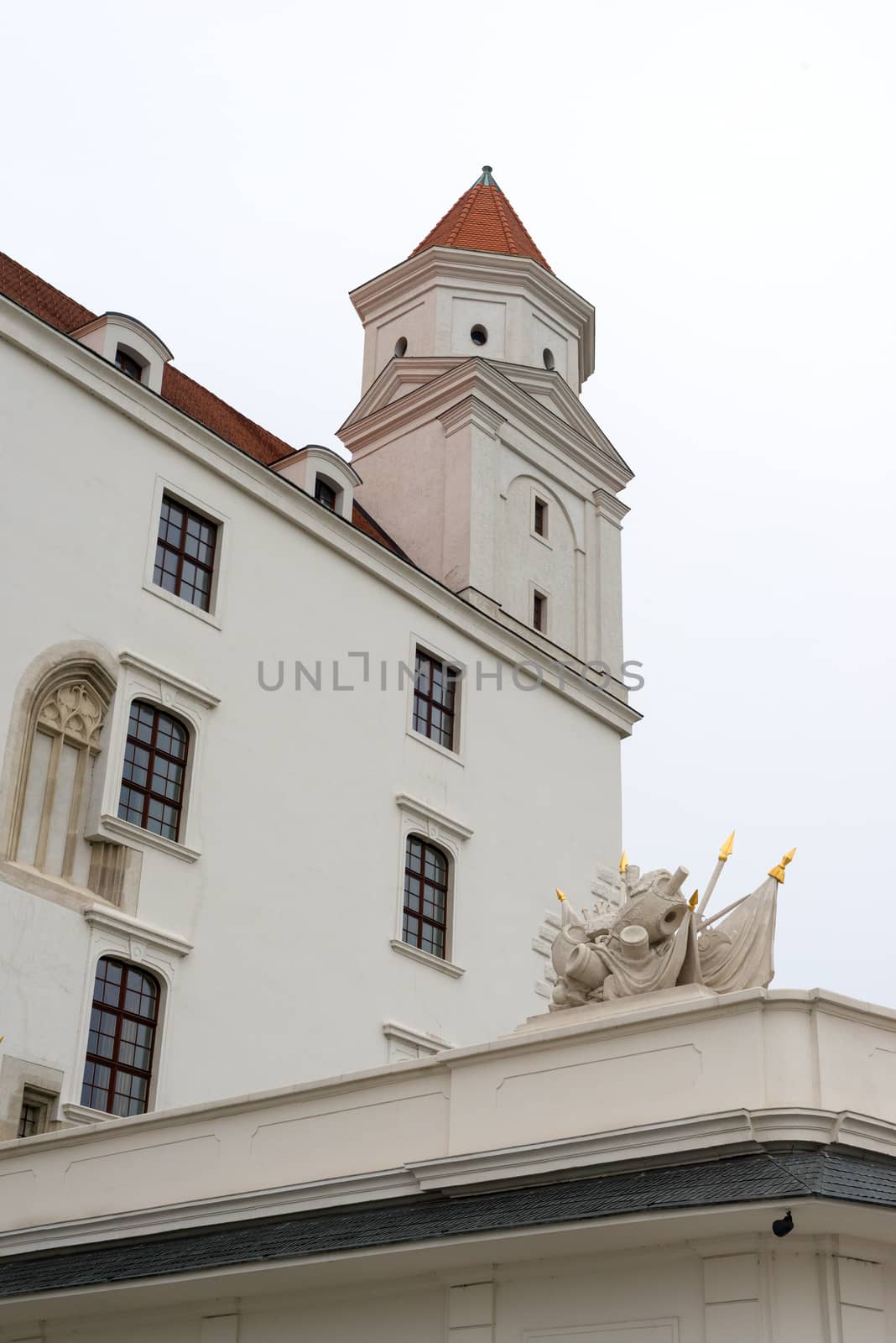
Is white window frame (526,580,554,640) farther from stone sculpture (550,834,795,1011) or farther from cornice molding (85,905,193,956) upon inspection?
stone sculpture (550,834,795,1011)

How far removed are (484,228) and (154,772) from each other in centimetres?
1804

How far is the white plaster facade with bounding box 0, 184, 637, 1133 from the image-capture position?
22.3m

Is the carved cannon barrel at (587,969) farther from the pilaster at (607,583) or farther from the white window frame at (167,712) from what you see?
the pilaster at (607,583)

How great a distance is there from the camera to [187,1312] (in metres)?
15.5

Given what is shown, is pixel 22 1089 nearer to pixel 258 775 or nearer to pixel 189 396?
pixel 258 775

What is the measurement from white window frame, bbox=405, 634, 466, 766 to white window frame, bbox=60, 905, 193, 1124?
21.6 feet

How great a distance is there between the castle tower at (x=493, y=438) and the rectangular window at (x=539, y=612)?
0.03 metres

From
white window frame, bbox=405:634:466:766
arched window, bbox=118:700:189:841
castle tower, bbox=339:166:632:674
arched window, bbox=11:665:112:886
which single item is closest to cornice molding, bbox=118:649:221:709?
arched window, bbox=118:700:189:841

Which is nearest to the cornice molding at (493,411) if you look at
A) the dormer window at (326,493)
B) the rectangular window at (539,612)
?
the rectangular window at (539,612)

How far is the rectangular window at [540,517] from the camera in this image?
33.6 metres

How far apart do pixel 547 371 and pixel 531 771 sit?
8.70 meters

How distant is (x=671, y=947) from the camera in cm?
1502

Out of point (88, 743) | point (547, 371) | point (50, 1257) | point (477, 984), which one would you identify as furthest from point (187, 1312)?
point (547, 371)

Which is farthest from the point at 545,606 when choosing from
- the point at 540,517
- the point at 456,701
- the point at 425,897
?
the point at 425,897
